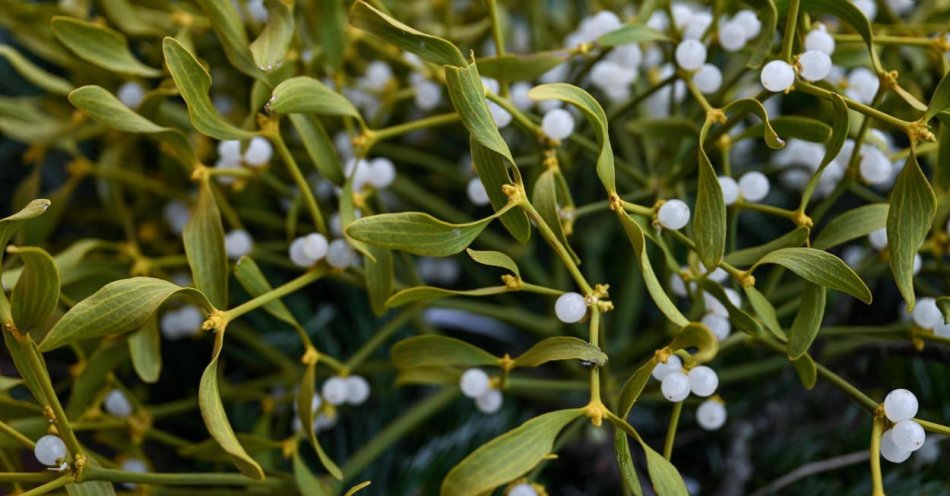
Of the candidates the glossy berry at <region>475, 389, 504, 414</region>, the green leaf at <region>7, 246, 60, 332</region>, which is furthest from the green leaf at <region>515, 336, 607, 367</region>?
the green leaf at <region>7, 246, 60, 332</region>

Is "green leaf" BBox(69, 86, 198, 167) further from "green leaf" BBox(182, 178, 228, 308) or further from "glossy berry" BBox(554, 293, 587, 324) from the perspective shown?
"glossy berry" BBox(554, 293, 587, 324)

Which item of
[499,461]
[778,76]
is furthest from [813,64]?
[499,461]

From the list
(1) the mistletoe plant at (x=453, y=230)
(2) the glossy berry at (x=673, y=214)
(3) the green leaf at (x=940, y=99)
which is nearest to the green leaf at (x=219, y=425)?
(1) the mistletoe plant at (x=453, y=230)

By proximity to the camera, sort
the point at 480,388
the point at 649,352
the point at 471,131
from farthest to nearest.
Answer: the point at 649,352 → the point at 480,388 → the point at 471,131

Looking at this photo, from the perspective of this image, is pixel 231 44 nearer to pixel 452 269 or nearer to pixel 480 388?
pixel 480 388

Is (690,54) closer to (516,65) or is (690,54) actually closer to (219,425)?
(516,65)

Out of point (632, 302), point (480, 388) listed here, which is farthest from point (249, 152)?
point (632, 302)
